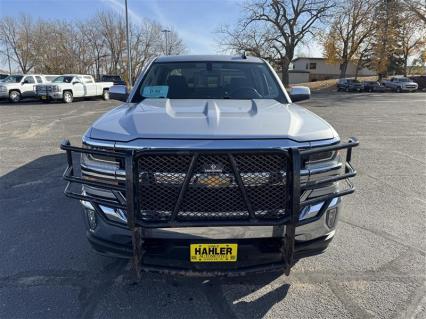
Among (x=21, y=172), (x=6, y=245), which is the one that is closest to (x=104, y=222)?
(x=6, y=245)

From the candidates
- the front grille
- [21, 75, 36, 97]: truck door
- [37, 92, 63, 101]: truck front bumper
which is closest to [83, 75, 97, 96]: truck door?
[37, 92, 63, 101]: truck front bumper

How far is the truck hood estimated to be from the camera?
2256 millimetres

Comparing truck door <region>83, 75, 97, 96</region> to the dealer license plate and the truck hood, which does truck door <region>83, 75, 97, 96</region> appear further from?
the dealer license plate

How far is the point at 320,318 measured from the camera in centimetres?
248

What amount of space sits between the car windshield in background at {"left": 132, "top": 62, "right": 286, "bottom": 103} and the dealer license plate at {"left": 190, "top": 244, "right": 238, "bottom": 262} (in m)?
1.95

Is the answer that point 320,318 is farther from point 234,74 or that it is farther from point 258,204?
point 234,74

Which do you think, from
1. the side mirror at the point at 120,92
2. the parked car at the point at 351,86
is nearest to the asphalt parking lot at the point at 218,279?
the side mirror at the point at 120,92

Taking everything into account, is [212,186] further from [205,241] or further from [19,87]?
[19,87]

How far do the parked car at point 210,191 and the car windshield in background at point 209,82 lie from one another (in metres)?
1.31

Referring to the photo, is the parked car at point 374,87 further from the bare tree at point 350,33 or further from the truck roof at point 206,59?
the truck roof at point 206,59

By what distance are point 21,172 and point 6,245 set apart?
117 inches

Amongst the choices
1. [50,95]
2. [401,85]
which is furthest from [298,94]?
[401,85]

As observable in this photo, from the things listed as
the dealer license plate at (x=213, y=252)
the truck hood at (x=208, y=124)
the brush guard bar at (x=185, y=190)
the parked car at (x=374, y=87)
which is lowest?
the dealer license plate at (x=213, y=252)

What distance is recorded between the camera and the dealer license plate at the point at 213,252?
2.26 m
